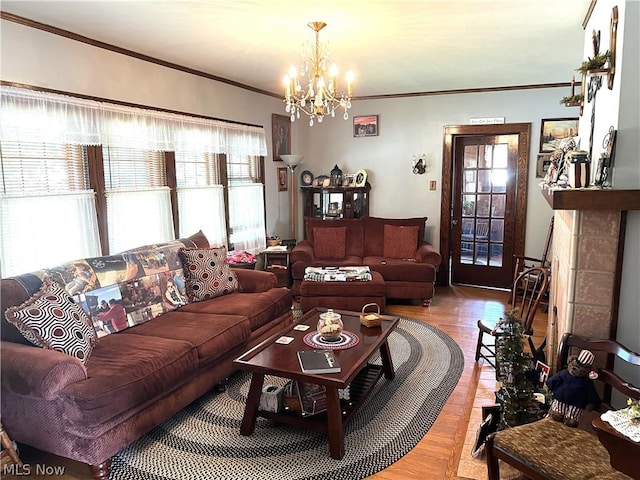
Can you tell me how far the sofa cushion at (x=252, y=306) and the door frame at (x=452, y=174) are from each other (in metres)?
2.72

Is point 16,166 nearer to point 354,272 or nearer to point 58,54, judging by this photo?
point 58,54

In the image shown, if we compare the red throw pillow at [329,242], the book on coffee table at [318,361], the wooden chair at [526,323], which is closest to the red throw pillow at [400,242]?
the red throw pillow at [329,242]

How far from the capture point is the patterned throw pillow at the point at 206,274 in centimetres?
364

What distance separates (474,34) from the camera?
10.6 ft

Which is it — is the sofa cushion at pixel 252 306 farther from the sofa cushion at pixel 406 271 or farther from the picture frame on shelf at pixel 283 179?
the picture frame on shelf at pixel 283 179

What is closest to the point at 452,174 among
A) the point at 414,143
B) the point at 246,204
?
the point at 414,143

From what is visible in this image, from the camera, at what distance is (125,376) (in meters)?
2.32

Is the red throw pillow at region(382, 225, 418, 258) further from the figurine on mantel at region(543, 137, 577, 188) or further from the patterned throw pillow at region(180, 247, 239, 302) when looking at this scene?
the figurine on mantel at region(543, 137, 577, 188)

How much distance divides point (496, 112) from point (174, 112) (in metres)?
3.69

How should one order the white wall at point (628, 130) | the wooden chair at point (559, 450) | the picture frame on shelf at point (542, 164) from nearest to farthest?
the wooden chair at point (559, 450), the white wall at point (628, 130), the picture frame on shelf at point (542, 164)

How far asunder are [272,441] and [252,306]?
3.82 ft

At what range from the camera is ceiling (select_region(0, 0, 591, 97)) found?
270 cm

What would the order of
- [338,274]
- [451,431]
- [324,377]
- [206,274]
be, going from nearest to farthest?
1. [324,377]
2. [451,431]
3. [206,274]
4. [338,274]
